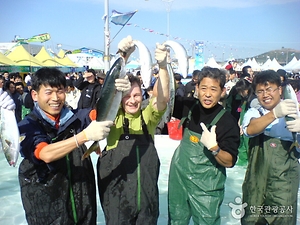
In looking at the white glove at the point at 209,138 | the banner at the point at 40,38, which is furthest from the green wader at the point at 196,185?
the banner at the point at 40,38

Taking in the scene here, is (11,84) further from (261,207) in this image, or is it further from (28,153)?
(261,207)

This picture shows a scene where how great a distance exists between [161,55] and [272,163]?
157 cm

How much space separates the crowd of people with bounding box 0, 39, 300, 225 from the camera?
2.23m

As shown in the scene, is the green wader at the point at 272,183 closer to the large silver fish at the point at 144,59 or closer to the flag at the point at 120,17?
the large silver fish at the point at 144,59

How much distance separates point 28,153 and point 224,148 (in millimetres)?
1608

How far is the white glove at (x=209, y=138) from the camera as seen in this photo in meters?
2.37

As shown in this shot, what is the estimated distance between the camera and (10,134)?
82.0 inches

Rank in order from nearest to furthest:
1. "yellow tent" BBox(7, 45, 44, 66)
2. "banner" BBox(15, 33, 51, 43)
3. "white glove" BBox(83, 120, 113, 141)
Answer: "white glove" BBox(83, 120, 113, 141), "yellow tent" BBox(7, 45, 44, 66), "banner" BBox(15, 33, 51, 43)

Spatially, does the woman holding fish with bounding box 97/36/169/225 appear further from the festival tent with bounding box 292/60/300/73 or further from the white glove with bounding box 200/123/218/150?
the festival tent with bounding box 292/60/300/73

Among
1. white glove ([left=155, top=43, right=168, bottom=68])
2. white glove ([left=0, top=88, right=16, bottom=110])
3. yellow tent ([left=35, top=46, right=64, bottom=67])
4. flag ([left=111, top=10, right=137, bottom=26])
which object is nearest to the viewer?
white glove ([left=0, top=88, right=16, bottom=110])

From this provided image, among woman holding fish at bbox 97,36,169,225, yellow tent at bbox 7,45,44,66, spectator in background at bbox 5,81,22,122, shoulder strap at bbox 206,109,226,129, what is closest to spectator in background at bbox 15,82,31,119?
spectator in background at bbox 5,81,22,122

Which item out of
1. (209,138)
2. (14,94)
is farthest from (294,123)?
(14,94)

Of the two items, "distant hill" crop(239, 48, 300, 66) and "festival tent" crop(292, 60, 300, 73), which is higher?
"distant hill" crop(239, 48, 300, 66)

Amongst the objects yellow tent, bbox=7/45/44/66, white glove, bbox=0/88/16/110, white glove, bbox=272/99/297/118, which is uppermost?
yellow tent, bbox=7/45/44/66
